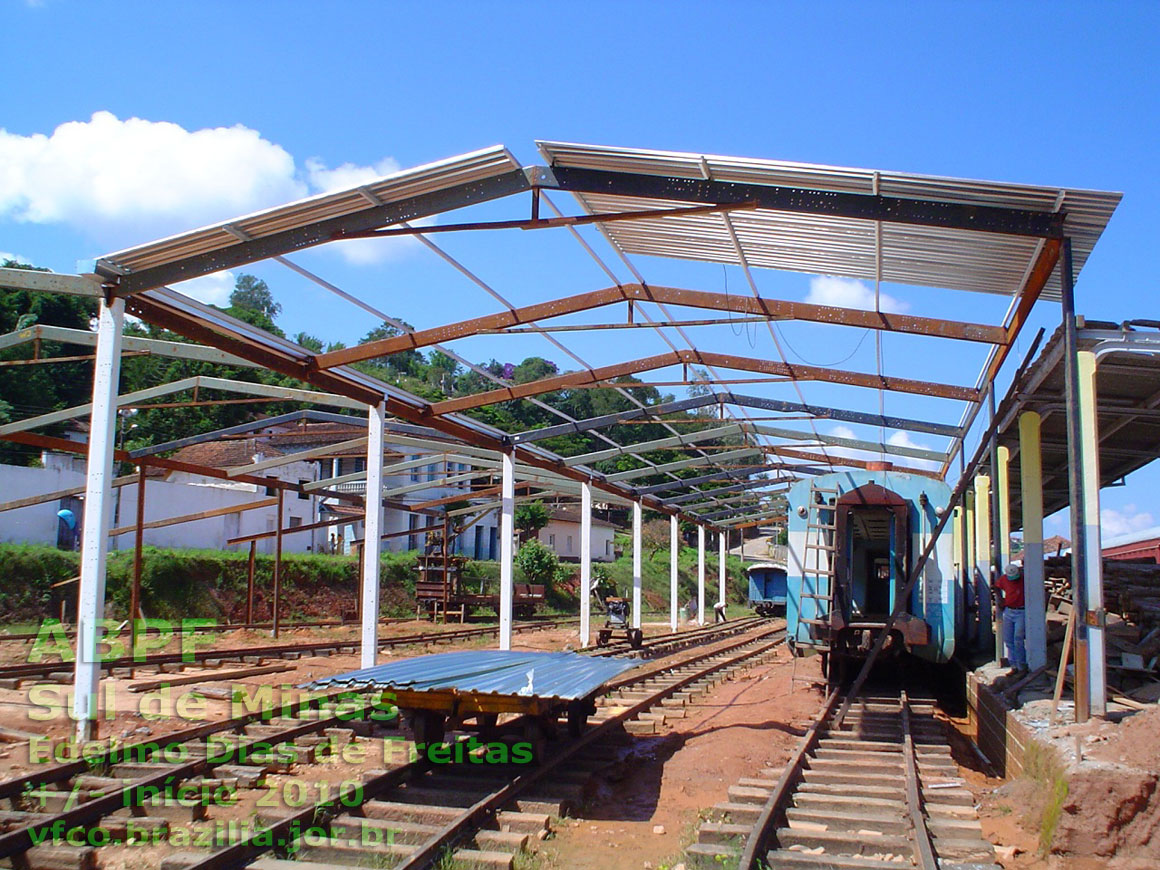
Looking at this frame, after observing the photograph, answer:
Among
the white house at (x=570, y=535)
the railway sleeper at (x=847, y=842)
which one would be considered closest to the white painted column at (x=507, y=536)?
the railway sleeper at (x=847, y=842)

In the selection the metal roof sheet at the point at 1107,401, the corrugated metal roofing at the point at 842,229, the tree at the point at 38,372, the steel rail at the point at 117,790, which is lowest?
the steel rail at the point at 117,790

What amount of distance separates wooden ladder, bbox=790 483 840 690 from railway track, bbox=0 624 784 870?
192 inches

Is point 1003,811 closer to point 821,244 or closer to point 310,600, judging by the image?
point 821,244

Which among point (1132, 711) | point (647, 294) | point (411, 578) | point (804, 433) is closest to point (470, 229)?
point (647, 294)

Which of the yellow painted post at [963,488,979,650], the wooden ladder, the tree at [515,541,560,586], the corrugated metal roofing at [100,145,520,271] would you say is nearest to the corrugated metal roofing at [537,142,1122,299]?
the corrugated metal roofing at [100,145,520,271]

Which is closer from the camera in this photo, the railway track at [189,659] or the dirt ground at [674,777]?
the dirt ground at [674,777]

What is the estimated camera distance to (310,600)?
29.6 meters

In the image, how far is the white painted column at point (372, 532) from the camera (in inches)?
519

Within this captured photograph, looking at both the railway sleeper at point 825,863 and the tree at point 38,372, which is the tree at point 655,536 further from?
the railway sleeper at point 825,863

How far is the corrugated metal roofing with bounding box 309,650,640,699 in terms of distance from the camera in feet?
25.8

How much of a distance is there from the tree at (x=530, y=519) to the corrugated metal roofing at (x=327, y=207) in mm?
36559

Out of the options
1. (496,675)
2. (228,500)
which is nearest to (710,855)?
(496,675)

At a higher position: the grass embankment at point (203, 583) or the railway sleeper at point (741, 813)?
the grass embankment at point (203, 583)

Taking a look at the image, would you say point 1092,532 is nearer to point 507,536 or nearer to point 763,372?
point 763,372
